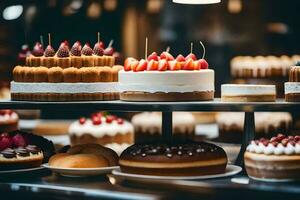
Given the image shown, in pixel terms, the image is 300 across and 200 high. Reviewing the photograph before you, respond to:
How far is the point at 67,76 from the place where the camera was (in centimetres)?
466

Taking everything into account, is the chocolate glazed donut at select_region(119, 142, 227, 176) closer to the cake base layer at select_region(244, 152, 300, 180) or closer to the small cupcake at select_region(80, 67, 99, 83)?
the cake base layer at select_region(244, 152, 300, 180)

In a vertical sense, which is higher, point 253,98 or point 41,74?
point 41,74

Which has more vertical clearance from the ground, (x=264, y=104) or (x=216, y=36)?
(x=216, y=36)

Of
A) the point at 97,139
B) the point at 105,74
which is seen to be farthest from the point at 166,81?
the point at 97,139

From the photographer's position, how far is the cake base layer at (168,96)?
14.4ft

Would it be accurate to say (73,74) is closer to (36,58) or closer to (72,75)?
(72,75)

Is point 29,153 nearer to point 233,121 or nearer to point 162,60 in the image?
point 162,60

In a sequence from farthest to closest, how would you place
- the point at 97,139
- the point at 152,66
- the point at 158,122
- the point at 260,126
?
1. the point at 158,122
2. the point at 260,126
3. the point at 97,139
4. the point at 152,66

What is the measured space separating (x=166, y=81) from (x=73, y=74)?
64 centimetres

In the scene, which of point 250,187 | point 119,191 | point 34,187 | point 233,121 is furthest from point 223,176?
point 233,121

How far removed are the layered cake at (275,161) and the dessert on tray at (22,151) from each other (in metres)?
1.48

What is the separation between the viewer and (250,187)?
404cm

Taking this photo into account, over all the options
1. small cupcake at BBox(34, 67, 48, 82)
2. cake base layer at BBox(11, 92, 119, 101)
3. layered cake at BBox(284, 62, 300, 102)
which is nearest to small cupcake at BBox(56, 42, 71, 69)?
small cupcake at BBox(34, 67, 48, 82)

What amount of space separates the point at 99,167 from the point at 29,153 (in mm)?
A: 511
